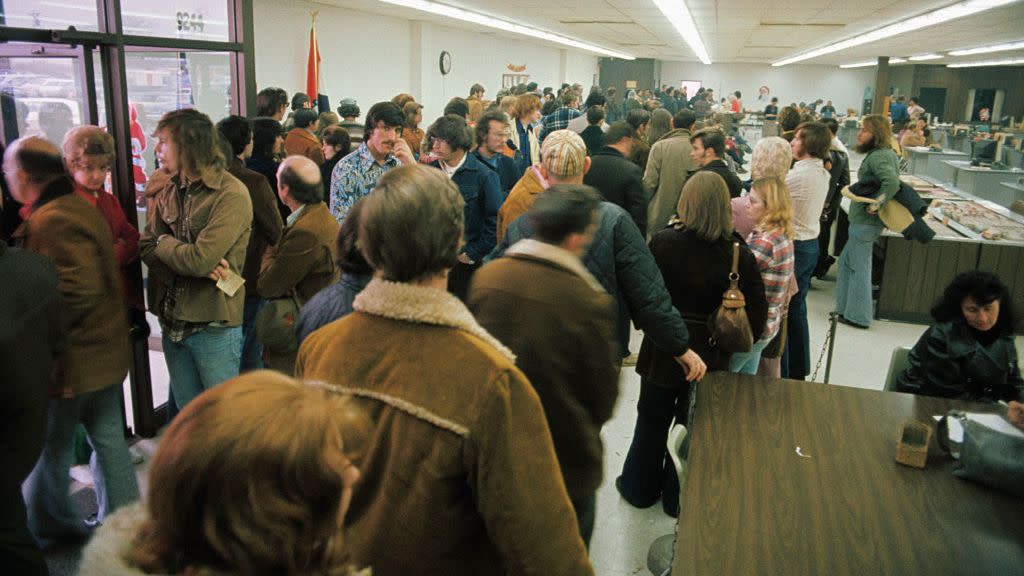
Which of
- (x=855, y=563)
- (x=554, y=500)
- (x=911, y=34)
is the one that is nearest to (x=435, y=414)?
(x=554, y=500)

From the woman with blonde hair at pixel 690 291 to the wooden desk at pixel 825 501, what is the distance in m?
0.35

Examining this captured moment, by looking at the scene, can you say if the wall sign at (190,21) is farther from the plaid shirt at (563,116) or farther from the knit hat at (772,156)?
the plaid shirt at (563,116)

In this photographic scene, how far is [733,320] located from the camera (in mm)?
2885

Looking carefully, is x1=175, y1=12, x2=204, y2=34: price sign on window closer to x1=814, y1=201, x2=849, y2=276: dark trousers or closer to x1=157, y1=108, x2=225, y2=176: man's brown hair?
x1=157, y1=108, x2=225, y2=176: man's brown hair

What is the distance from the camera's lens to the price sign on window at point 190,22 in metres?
3.85

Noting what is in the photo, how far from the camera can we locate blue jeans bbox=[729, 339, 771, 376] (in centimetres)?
341

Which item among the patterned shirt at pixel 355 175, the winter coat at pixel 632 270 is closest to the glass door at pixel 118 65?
the patterned shirt at pixel 355 175

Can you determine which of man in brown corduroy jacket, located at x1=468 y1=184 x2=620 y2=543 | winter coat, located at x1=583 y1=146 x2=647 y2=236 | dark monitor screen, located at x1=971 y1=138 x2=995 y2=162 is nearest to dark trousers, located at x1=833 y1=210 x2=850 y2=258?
winter coat, located at x1=583 y1=146 x2=647 y2=236

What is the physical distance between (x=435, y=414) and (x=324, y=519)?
356mm

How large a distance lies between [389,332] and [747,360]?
2.64 meters

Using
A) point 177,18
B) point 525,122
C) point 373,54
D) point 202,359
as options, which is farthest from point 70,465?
point 373,54

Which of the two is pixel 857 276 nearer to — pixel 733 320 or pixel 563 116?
pixel 563 116

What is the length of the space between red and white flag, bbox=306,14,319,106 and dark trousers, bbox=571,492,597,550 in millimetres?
9552

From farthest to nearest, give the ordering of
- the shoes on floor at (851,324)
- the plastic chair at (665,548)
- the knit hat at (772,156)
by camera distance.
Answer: the shoes on floor at (851,324)
the knit hat at (772,156)
the plastic chair at (665,548)
